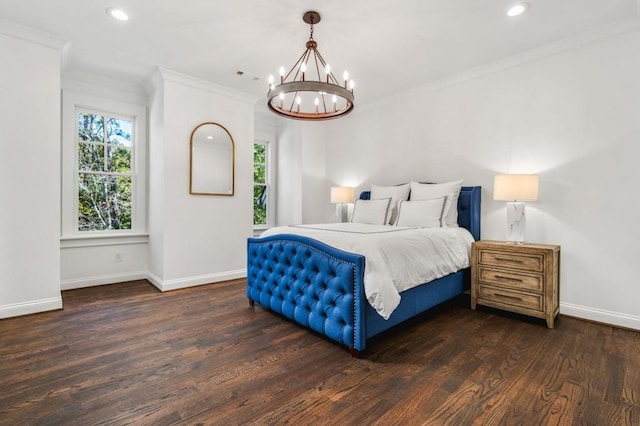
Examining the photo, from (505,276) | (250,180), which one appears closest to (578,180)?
(505,276)

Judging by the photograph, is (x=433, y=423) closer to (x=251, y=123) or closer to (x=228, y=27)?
(x=228, y=27)

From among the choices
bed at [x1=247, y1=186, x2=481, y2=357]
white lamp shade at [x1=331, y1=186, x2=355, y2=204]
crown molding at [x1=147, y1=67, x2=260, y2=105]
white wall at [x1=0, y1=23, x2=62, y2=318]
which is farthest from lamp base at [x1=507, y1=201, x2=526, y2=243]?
white wall at [x1=0, y1=23, x2=62, y2=318]

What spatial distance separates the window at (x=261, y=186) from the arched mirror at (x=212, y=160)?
1264mm

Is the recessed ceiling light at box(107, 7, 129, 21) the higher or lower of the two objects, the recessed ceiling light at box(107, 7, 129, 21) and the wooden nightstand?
the higher

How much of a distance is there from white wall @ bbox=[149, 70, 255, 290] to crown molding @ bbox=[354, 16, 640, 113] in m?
2.42

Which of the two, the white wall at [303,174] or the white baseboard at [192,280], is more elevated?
the white wall at [303,174]

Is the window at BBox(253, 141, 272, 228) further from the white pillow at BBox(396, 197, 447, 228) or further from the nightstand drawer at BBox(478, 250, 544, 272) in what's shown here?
the nightstand drawer at BBox(478, 250, 544, 272)

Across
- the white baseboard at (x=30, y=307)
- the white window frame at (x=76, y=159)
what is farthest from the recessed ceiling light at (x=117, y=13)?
the white baseboard at (x=30, y=307)

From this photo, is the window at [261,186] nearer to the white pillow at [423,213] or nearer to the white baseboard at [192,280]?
the white baseboard at [192,280]

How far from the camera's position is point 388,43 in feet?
10.1

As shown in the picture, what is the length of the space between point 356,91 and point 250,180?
200 cm

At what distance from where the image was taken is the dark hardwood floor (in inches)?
61.1

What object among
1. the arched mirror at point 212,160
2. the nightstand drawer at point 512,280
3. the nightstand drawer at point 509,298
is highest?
the arched mirror at point 212,160

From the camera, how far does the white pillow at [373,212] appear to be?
154 inches
